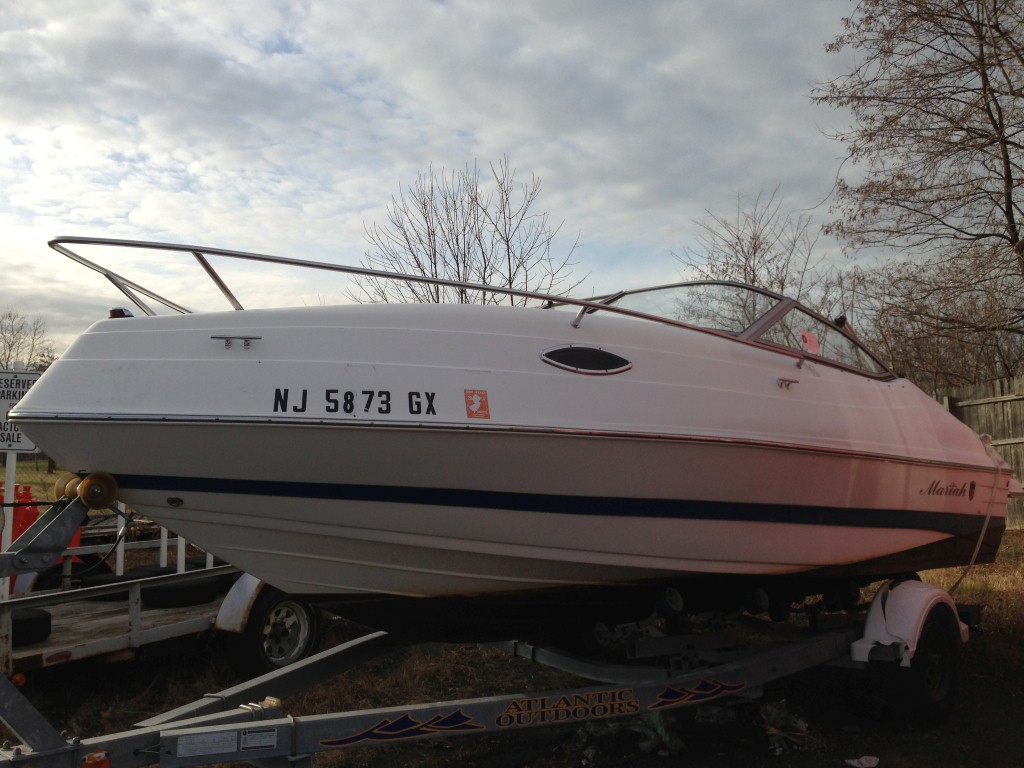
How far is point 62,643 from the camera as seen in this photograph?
14.8 ft

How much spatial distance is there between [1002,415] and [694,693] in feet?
26.6

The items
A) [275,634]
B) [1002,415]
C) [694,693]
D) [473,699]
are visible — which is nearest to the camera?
[473,699]

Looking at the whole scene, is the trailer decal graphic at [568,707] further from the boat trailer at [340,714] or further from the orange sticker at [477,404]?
the orange sticker at [477,404]

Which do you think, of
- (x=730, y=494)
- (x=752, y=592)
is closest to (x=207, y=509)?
(x=730, y=494)

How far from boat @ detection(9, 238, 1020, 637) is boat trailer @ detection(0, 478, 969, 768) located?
12.0 inches

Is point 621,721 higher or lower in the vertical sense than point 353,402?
lower

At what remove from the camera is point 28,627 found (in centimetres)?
443

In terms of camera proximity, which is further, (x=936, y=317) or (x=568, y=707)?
(x=936, y=317)

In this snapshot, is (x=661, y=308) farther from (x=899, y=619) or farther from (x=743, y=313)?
(x=899, y=619)

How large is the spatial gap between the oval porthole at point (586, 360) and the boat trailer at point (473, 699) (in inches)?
50.6

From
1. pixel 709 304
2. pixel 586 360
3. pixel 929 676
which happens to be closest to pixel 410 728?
pixel 586 360

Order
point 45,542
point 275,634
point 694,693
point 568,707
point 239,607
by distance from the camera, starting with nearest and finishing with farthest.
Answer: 1. point 45,542
2. point 568,707
3. point 694,693
4. point 239,607
5. point 275,634

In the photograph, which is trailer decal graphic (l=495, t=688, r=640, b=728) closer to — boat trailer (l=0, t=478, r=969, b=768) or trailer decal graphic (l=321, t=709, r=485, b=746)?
boat trailer (l=0, t=478, r=969, b=768)

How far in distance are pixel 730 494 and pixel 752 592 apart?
30.8 inches
